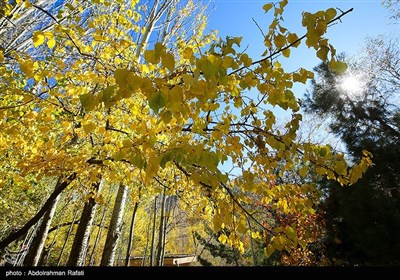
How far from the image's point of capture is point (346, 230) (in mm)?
8461

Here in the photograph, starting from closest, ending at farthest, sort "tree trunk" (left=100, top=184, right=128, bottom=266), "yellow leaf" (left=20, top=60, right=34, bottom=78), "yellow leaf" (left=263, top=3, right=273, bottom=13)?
"yellow leaf" (left=263, top=3, right=273, bottom=13)
"yellow leaf" (left=20, top=60, right=34, bottom=78)
"tree trunk" (left=100, top=184, right=128, bottom=266)

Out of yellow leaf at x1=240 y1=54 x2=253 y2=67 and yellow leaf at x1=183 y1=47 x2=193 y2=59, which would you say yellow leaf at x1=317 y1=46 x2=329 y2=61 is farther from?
yellow leaf at x1=183 y1=47 x2=193 y2=59

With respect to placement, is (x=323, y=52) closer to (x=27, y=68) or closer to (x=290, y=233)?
(x=290, y=233)

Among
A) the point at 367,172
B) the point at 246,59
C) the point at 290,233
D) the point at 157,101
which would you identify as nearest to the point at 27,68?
the point at 157,101

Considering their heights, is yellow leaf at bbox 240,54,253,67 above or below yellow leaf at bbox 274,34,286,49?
below

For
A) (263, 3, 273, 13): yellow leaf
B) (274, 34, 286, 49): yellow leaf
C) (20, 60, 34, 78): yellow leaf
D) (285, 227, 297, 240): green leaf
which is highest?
(263, 3, 273, 13): yellow leaf

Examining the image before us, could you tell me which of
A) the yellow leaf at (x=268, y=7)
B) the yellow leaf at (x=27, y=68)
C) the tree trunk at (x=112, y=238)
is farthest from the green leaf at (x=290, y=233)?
the tree trunk at (x=112, y=238)

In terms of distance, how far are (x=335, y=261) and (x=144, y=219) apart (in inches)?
772

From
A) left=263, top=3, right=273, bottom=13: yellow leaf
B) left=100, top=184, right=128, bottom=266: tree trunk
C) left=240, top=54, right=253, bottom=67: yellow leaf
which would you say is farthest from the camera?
left=100, top=184, right=128, bottom=266: tree trunk

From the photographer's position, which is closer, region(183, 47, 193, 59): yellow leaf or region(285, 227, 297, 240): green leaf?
region(183, 47, 193, 59): yellow leaf

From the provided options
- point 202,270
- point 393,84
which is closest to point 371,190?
point 393,84

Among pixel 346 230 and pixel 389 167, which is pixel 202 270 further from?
pixel 346 230

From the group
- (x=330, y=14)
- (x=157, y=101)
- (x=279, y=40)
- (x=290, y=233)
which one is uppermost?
(x=279, y=40)

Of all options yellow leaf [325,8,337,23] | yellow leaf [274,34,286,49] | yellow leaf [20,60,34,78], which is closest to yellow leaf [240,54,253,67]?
yellow leaf [274,34,286,49]
